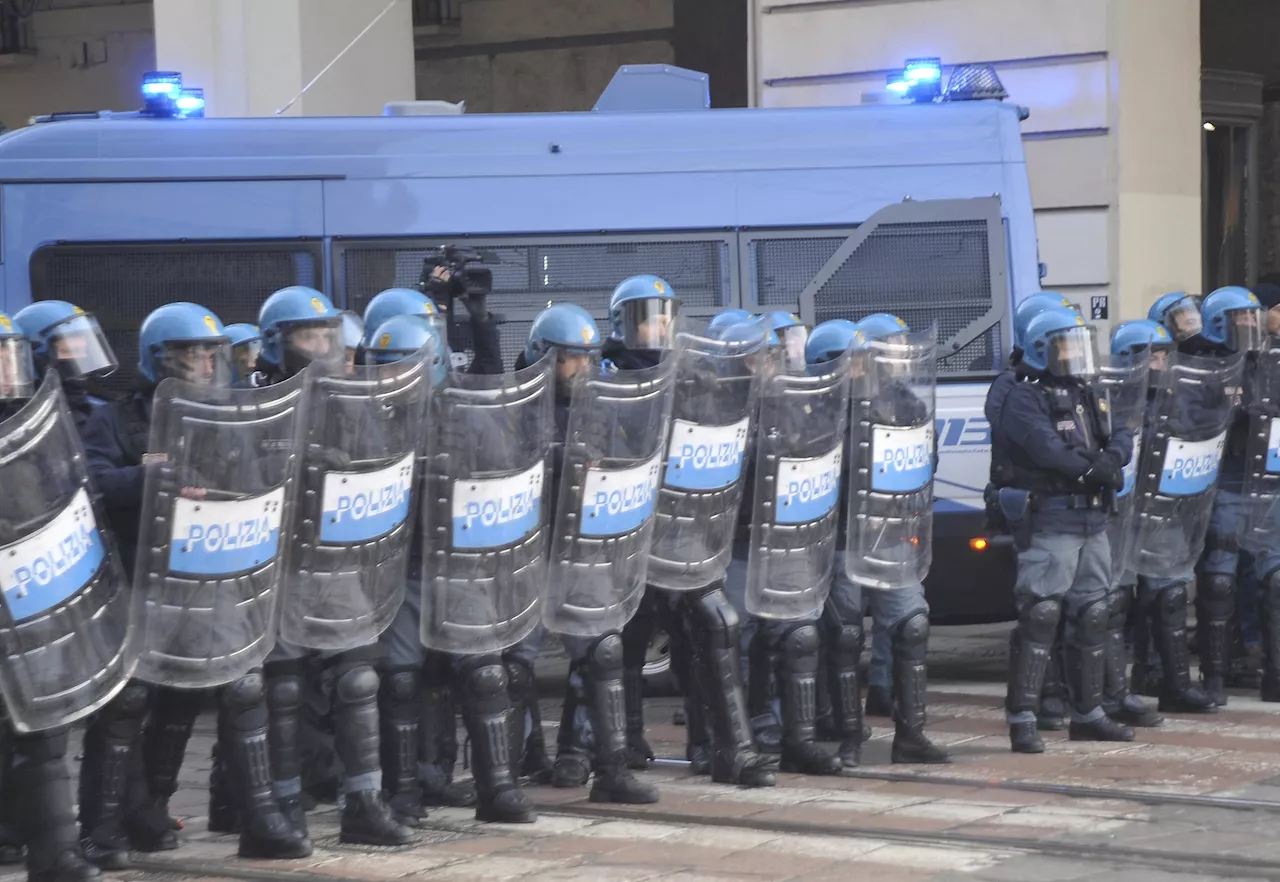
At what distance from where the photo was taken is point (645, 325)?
7789mm

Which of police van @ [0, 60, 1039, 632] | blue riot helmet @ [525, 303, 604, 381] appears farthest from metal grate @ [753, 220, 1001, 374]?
blue riot helmet @ [525, 303, 604, 381]

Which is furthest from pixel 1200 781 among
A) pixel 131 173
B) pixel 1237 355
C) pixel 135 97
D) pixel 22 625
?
pixel 135 97

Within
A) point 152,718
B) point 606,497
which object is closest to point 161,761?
point 152,718

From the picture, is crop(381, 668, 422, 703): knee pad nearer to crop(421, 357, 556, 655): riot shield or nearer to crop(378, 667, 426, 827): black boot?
crop(378, 667, 426, 827): black boot

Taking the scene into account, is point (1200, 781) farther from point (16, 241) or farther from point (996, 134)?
point (16, 241)

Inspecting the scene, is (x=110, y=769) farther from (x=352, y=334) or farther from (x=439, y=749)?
(x=352, y=334)

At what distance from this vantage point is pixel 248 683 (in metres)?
6.42

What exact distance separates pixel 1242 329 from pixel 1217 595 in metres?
1.20

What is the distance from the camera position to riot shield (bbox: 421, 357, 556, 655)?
6801 mm

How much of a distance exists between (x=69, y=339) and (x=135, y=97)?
1460cm

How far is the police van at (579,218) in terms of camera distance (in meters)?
9.86

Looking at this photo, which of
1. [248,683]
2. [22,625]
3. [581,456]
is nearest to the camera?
[22,625]

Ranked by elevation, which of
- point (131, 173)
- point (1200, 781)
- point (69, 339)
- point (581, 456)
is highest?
point (131, 173)

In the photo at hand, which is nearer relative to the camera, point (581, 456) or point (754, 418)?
point (581, 456)
